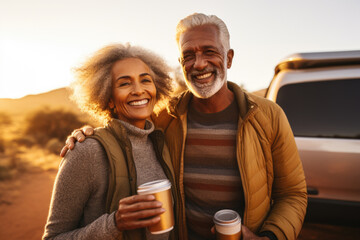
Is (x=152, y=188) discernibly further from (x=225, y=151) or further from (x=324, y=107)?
(x=324, y=107)

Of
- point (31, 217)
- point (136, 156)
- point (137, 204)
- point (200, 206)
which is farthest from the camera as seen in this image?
point (31, 217)

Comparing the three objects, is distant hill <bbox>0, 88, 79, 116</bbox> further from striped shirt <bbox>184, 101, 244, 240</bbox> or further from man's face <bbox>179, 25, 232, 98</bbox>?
striped shirt <bbox>184, 101, 244, 240</bbox>

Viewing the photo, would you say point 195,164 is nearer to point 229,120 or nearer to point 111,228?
point 229,120

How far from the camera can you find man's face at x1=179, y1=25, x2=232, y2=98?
1.91 m

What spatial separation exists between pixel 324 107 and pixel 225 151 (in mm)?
1778

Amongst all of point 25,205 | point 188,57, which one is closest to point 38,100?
point 25,205

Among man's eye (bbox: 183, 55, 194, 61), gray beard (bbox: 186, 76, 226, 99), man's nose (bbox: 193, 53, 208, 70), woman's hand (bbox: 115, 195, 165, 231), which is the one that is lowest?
woman's hand (bbox: 115, 195, 165, 231)

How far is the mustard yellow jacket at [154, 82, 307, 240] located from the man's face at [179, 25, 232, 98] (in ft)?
1.05

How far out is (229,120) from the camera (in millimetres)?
1850

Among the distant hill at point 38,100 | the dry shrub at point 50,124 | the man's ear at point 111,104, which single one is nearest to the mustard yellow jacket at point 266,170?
the man's ear at point 111,104

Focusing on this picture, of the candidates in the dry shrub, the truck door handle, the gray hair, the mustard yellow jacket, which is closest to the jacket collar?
the mustard yellow jacket

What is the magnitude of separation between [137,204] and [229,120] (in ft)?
3.41

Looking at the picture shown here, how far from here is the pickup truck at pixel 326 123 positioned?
8.49ft

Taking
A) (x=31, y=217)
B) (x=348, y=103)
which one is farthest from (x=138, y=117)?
(x=31, y=217)
